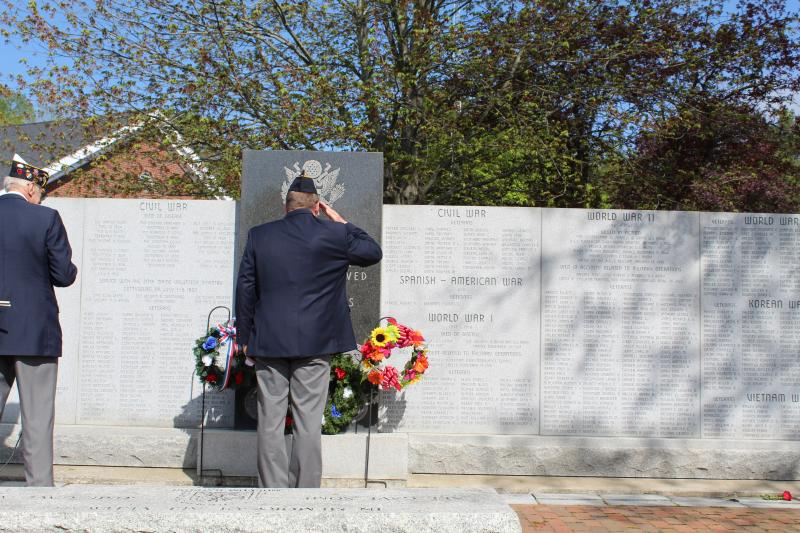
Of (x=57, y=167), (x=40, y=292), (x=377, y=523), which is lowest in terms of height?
(x=377, y=523)

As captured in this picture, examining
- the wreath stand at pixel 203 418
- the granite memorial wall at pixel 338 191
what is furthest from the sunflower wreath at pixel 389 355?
the wreath stand at pixel 203 418

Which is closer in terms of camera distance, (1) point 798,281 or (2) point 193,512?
(2) point 193,512

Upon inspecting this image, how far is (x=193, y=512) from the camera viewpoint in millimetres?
2678

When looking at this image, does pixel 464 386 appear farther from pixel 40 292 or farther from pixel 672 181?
pixel 672 181

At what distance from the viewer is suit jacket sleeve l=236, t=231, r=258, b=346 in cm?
456

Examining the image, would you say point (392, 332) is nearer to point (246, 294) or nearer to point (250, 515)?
point (246, 294)

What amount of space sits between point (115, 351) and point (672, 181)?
10.1m

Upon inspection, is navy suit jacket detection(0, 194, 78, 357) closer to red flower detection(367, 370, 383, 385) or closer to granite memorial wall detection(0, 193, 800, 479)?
granite memorial wall detection(0, 193, 800, 479)

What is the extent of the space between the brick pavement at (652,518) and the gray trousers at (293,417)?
1.30 metres

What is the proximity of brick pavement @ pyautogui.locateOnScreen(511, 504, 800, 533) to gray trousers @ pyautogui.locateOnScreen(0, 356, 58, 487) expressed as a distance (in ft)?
9.06

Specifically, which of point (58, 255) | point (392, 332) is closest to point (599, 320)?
point (392, 332)

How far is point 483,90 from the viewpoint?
39.4 feet

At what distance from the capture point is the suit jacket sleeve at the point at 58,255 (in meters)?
4.53

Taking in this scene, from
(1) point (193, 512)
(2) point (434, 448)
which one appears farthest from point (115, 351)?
(1) point (193, 512)
